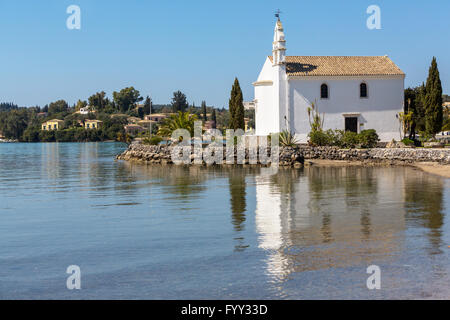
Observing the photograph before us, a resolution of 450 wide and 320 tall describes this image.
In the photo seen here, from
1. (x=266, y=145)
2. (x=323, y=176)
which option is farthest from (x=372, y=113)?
(x=323, y=176)

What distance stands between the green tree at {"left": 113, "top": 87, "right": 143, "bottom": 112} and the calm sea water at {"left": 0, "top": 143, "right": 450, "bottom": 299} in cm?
14698

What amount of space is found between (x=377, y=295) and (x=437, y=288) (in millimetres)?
943

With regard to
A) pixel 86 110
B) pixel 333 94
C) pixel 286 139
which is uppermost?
pixel 86 110

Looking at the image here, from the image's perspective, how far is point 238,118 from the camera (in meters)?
44.2

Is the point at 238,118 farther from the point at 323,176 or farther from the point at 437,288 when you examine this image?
the point at 437,288

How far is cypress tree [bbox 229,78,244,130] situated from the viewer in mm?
44000

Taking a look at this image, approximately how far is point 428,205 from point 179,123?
30.2 metres

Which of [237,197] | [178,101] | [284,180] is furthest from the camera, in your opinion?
[178,101]

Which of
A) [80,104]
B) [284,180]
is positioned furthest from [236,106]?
[80,104]

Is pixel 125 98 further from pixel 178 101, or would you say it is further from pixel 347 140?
pixel 347 140

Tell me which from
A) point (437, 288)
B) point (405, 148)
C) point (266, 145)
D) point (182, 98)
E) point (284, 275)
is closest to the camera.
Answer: point (437, 288)

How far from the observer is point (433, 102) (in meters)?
38.8

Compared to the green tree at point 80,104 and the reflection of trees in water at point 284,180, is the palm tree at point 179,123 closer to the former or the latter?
the reflection of trees in water at point 284,180

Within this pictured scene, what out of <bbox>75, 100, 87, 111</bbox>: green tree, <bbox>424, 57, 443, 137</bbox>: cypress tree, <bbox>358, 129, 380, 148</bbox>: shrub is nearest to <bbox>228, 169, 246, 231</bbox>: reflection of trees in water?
<bbox>358, 129, 380, 148</bbox>: shrub
